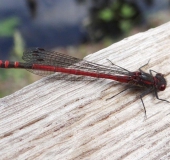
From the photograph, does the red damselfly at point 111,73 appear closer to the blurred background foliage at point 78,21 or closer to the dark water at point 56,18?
the blurred background foliage at point 78,21

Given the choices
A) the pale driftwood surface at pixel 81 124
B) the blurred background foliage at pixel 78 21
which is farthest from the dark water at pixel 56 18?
the pale driftwood surface at pixel 81 124

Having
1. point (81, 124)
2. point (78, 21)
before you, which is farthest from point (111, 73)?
point (78, 21)

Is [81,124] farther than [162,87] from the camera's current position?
No

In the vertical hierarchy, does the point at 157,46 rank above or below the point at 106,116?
above

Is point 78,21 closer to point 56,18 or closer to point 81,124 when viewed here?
point 56,18

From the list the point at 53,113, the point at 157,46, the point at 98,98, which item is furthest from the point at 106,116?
the point at 157,46

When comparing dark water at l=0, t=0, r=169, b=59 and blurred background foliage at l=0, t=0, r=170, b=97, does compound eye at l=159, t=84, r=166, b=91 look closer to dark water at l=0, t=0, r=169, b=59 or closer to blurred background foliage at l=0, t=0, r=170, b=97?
blurred background foliage at l=0, t=0, r=170, b=97

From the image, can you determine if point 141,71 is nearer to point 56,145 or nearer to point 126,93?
point 126,93

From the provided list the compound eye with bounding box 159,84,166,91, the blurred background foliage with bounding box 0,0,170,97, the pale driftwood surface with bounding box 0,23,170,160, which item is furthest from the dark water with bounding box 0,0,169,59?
the pale driftwood surface with bounding box 0,23,170,160
